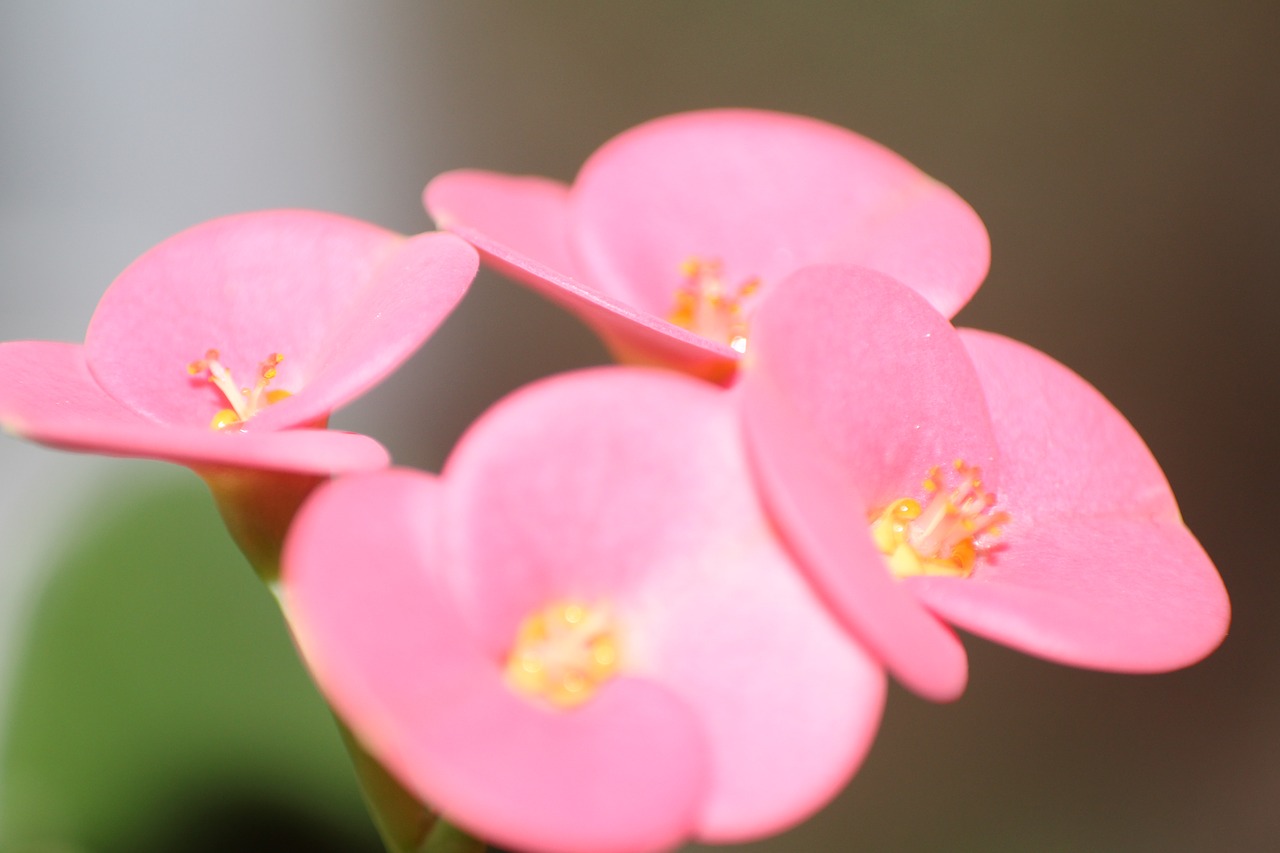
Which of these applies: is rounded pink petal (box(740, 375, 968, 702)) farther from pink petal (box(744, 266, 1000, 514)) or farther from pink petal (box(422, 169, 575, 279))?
pink petal (box(422, 169, 575, 279))

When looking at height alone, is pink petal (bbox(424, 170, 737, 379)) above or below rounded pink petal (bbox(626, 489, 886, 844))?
above

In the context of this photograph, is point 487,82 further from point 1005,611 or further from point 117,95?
point 1005,611

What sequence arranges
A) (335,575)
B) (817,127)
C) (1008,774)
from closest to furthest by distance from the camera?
(335,575) < (817,127) < (1008,774)

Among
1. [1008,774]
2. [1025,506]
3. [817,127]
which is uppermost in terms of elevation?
[817,127]

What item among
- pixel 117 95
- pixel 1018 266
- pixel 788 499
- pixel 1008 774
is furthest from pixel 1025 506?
pixel 117 95

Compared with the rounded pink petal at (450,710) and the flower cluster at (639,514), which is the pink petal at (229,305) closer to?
the flower cluster at (639,514)

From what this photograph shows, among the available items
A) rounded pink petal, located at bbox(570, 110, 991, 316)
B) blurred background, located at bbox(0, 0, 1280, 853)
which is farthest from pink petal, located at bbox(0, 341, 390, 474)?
blurred background, located at bbox(0, 0, 1280, 853)
